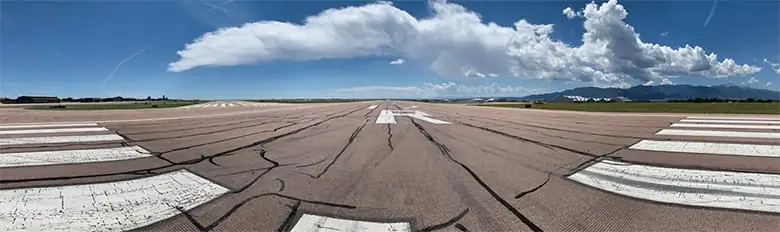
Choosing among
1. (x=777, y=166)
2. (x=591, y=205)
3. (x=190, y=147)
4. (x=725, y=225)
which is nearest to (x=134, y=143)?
(x=190, y=147)

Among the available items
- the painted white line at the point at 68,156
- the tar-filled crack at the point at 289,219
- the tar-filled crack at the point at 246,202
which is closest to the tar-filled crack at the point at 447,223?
the tar-filled crack at the point at 246,202

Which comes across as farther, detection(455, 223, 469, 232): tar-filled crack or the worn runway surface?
the worn runway surface

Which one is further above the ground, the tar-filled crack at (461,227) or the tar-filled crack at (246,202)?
the tar-filled crack at (246,202)

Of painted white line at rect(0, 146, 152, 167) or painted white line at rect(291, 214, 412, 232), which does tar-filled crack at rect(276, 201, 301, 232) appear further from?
painted white line at rect(0, 146, 152, 167)

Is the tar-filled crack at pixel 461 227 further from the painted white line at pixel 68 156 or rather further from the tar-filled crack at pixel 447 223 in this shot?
the painted white line at pixel 68 156

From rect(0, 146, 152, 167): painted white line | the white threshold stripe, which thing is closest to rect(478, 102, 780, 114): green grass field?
the white threshold stripe

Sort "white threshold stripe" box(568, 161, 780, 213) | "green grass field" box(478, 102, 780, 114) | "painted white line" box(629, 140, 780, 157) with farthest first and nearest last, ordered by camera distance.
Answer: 1. "green grass field" box(478, 102, 780, 114)
2. "painted white line" box(629, 140, 780, 157)
3. "white threshold stripe" box(568, 161, 780, 213)

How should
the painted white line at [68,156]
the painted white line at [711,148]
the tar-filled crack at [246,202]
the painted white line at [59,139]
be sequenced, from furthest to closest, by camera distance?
the painted white line at [59,139]
the painted white line at [711,148]
the painted white line at [68,156]
the tar-filled crack at [246,202]
